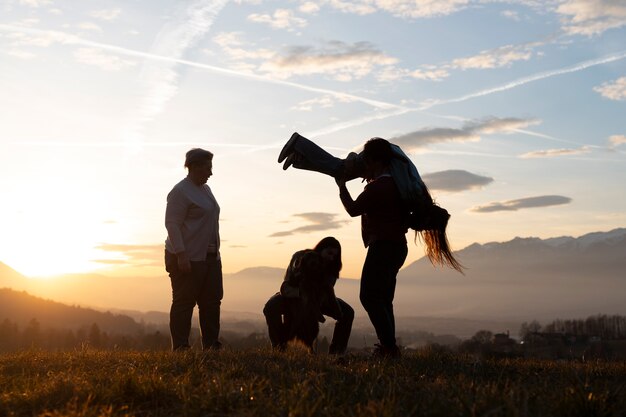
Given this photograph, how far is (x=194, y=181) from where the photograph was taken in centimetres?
1056

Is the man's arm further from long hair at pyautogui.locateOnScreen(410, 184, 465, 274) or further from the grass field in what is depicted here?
the grass field

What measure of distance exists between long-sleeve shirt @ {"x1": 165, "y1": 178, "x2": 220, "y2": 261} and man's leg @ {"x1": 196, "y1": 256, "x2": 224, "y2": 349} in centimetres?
31

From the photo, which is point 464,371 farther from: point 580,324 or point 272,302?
point 580,324

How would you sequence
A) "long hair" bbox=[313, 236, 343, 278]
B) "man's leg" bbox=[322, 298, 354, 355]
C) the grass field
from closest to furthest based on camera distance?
the grass field
"long hair" bbox=[313, 236, 343, 278]
"man's leg" bbox=[322, 298, 354, 355]

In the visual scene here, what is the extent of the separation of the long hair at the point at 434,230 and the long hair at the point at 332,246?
146 centimetres

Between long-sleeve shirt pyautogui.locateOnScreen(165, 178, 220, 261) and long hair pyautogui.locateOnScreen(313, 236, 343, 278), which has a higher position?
long-sleeve shirt pyautogui.locateOnScreen(165, 178, 220, 261)

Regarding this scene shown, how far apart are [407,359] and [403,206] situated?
191 cm

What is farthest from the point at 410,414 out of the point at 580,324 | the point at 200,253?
the point at 580,324

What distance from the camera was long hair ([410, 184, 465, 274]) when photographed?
320 inches

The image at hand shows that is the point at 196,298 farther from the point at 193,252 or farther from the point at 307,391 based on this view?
the point at 307,391

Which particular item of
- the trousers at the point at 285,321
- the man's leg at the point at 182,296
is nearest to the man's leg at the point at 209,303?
the man's leg at the point at 182,296

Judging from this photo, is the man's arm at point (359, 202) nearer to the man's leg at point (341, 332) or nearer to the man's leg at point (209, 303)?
the man's leg at point (341, 332)

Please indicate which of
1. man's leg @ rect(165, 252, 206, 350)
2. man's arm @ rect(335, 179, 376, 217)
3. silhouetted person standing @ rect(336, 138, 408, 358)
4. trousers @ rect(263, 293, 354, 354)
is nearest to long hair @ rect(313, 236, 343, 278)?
trousers @ rect(263, 293, 354, 354)

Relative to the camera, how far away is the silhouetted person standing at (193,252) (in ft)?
33.6
